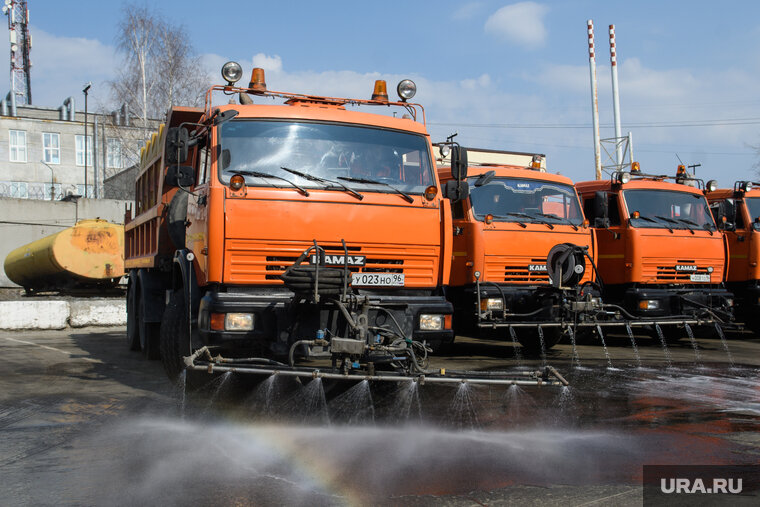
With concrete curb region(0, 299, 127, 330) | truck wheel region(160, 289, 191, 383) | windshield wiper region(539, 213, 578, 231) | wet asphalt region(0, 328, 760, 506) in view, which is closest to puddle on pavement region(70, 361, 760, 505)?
wet asphalt region(0, 328, 760, 506)

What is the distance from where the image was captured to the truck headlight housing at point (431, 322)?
257 inches

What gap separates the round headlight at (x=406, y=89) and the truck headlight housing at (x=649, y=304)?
17.7 feet

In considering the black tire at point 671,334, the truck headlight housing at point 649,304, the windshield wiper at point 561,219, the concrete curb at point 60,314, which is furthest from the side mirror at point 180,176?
the black tire at point 671,334

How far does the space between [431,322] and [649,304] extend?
590 cm

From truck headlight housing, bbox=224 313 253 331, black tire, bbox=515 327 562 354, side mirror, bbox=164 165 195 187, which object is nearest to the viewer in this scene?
truck headlight housing, bbox=224 313 253 331

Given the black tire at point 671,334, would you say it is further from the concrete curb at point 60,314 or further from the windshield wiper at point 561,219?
the concrete curb at point 60,314

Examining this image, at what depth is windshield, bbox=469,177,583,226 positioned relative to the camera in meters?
10.3

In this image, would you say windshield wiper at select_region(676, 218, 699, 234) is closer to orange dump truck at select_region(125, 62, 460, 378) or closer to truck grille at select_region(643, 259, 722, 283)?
truck grille at select_region(643, 259, 722, 283)

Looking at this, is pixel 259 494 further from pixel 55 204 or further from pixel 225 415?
pixel 55 204

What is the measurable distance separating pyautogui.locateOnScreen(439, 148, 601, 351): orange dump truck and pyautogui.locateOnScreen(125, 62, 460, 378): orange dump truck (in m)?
3.06

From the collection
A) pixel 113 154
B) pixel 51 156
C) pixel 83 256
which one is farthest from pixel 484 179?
pixel 51 156

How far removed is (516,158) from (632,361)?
24.3 m

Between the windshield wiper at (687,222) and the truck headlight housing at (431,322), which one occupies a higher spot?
the windshield wiper at (687,222)

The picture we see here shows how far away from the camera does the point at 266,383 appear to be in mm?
7250
